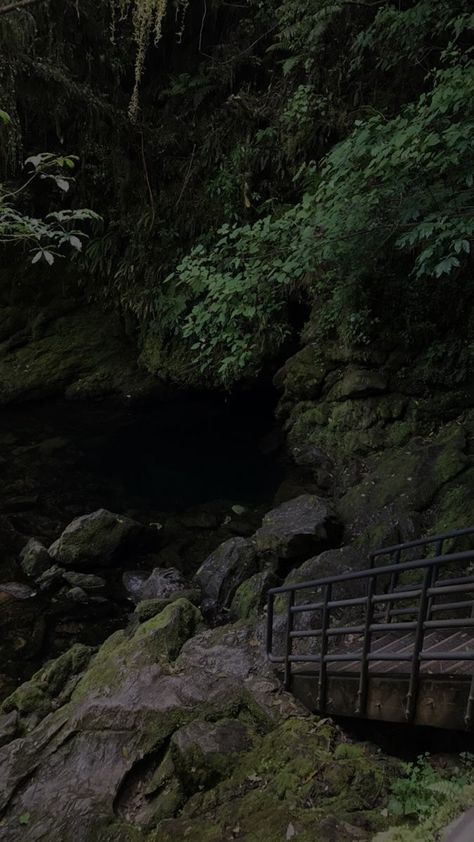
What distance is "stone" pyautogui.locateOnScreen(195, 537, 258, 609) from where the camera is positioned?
25.1 ft

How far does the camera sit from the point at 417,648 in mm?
3326

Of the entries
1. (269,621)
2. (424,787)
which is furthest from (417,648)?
(269,621)

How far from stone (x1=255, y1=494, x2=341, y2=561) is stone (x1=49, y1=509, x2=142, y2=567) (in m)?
2.69

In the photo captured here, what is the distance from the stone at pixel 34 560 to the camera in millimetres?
8664

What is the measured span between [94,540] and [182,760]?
5460 mm

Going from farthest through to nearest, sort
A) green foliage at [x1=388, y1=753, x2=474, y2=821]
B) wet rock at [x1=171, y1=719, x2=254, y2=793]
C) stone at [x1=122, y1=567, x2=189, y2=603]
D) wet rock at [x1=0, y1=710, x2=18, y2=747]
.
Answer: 1. stone at [x1=122, y1=567, x2=189, y2=603]
2. wet rock at [x1=0, y1=710, x2=18, y2=747]
3. wet rock at [x1=171, y1=719, x2=254, y2=793]
4. green foliage at [x1=388, y1=753, x2=474, y2=821]

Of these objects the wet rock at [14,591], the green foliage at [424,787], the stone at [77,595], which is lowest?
the green foliage at [424,787]

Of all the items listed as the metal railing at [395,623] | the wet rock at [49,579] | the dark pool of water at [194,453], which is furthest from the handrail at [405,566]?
the dark pool of water at [194,453]

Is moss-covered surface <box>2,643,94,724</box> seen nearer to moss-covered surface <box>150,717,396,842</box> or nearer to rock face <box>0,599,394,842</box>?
rock face <box>0,599,394,842</box>

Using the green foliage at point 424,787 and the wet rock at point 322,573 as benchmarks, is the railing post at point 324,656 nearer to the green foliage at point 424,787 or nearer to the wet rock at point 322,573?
the green foliage at point 424,787

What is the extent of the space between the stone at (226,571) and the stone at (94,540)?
1.76 meters

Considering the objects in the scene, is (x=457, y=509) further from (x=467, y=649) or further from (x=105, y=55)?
(x=105, y=55)

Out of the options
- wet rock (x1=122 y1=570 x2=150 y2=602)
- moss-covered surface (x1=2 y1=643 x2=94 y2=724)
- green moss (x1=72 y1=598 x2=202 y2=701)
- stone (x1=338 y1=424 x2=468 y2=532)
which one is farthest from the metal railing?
wet rock (x1=122 y1=570 x2=150 y2=602)

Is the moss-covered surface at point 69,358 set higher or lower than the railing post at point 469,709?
higher
